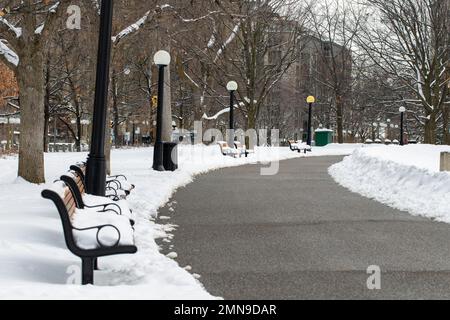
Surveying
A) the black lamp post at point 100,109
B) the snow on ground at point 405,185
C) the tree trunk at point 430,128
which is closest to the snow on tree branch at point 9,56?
the black lamp post at point 100,109

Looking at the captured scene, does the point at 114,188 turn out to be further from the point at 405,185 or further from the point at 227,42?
the point at 227,42

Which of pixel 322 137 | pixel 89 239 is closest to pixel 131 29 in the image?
pixel 89 239

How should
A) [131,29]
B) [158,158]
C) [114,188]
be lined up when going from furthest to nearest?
[158,158]
[131,29]
[114,188]

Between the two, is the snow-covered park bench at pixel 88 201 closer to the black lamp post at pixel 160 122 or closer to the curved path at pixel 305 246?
the curved path at pixel 305 246

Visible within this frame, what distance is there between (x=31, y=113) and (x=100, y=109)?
4766 mm

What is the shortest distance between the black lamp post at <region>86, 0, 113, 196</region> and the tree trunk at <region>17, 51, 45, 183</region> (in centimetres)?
435

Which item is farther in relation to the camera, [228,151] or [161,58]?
[228,151]

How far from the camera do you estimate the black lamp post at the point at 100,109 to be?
9.45m

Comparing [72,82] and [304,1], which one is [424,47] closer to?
[304,1]

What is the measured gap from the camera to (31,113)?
13.5m

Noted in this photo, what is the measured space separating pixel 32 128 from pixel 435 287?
10.1 meters

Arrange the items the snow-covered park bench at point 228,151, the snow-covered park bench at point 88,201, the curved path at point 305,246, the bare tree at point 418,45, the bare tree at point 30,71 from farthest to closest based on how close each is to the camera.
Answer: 1. the bare tree at point 418,45
2. the snow-covered park bench at point 228,151
3. the bare tree at point 30,71
4. the snow-covered park bench at point 88,201
5. the curved path at point 305,246

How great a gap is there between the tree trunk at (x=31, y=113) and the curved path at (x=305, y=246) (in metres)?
3.43

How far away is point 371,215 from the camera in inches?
435
